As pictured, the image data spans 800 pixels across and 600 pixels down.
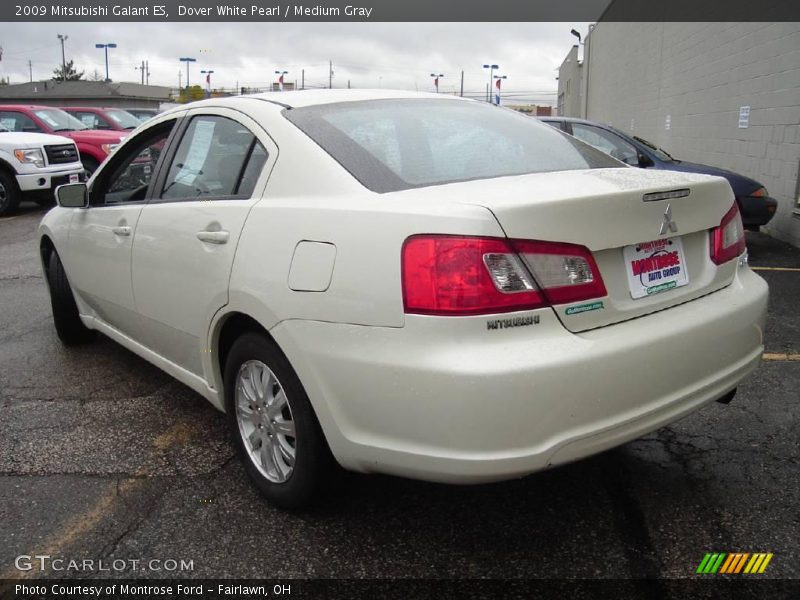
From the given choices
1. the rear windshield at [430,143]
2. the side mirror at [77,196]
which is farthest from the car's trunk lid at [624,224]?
the side mirror at [77,196]

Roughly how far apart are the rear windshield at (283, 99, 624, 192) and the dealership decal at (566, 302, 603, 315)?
2.17 feet

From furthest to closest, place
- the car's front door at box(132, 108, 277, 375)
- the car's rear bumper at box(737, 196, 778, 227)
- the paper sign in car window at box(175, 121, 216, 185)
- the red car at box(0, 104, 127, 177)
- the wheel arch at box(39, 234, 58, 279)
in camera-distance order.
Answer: the red car at box(0, 104, 127, 177) → the car's rear bumper at box(737, 196, 778, 227) → the wheel arch at box(39, 234, 58, 279) → the paper sign in car window at box(175, 121, 216, 185) → the car's front door at box(132, 108, 277, 375)

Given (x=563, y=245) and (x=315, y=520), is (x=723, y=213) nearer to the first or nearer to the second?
(x=563, y=245)

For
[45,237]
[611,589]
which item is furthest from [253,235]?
[45,237]

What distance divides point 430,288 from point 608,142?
294 inches

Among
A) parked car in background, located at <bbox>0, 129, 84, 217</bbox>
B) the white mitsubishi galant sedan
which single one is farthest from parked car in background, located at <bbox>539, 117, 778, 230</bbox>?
parked car in background, located at <bbox>0, 129, 84, 217</bbox>

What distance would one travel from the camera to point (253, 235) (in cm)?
267

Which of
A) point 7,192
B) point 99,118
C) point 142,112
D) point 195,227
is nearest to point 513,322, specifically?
point 195,227

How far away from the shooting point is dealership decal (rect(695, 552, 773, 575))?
7.81 ft

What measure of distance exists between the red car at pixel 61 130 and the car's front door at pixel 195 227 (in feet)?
42.0

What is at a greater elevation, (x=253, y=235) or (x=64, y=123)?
(x=64, y=123)

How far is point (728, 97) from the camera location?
1138 cm

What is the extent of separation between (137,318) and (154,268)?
462mm

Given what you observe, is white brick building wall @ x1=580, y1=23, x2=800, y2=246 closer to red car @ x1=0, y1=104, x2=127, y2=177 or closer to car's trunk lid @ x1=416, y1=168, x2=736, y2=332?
car's trunk lid @ x1=416, y1=168, x2=736, y2=332
